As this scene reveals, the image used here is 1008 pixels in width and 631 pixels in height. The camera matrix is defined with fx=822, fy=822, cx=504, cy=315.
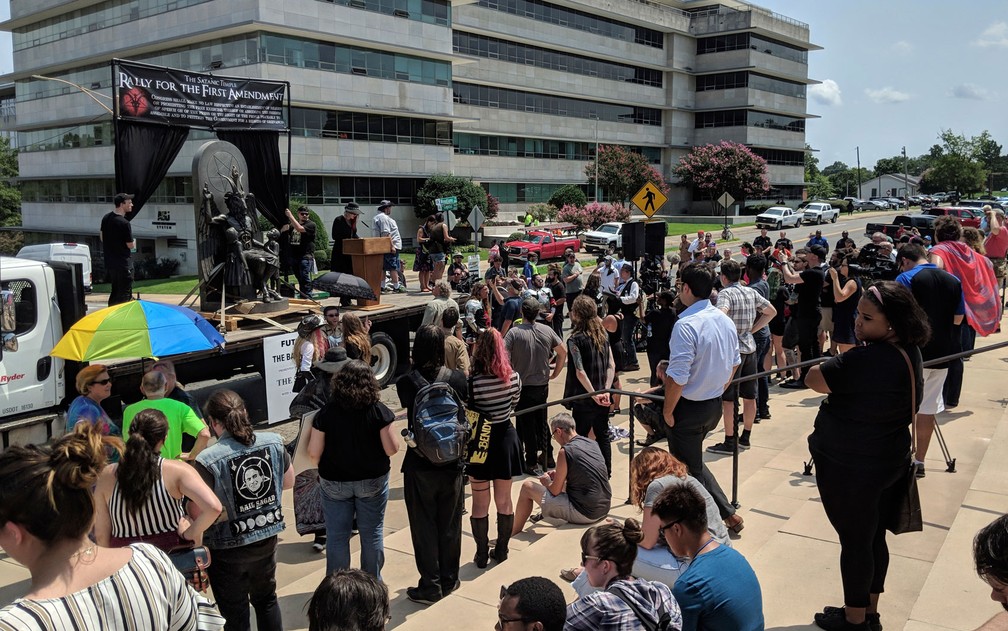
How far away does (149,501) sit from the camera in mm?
4309

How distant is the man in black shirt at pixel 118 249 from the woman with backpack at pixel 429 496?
707 centimetres

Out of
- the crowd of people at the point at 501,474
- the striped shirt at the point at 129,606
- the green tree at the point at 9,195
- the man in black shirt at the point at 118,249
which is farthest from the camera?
the green tree at the point at 9,195

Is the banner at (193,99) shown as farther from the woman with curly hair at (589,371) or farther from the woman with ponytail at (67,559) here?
the woman with ponytail at (67,559)

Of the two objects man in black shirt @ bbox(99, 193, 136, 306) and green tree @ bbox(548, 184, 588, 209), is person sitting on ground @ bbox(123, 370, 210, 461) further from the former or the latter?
green tree @ bbox(548, 184, 588, 209)

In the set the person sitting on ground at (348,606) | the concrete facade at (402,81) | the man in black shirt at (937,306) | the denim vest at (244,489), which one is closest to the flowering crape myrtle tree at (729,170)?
the concrete facade at (402,81)

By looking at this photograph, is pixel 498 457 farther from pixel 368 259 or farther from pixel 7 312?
pixel 368 259

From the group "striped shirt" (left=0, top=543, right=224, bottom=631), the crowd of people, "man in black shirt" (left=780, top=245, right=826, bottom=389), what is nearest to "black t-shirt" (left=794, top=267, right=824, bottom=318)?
"man in black shirt" (left=780, top=245, right=826, bottom=389)

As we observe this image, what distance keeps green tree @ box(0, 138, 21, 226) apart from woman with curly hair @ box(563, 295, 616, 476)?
66893 millimetres

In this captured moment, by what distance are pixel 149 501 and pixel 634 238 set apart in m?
12.3

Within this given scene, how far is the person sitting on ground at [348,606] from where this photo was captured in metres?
2.98

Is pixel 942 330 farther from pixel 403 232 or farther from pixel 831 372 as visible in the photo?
pixel 403 232

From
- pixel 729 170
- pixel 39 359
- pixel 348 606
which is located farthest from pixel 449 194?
pixel 348 606

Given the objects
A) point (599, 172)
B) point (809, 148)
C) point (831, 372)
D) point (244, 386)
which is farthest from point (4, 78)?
point (809, 148)

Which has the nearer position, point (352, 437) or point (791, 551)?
point (352, 437)
